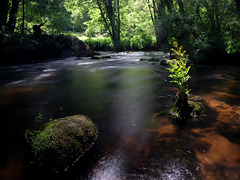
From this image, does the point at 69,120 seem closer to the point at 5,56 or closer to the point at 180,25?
the point at 180,25

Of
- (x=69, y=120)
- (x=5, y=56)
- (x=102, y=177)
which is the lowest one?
(x=102, y=177)

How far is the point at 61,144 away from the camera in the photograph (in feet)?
8.23

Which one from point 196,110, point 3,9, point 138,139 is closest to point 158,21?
point 196,110

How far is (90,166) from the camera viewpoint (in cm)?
243

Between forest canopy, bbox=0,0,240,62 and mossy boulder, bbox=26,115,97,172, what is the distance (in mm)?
7744

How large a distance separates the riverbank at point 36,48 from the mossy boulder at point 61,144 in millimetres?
14141

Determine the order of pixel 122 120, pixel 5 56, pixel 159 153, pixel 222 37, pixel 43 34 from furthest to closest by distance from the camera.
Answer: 1. pixel 43 34
2. pixel 5 56
3. pixel 222 37
4. pixel 122 120
5. pixel 159 153

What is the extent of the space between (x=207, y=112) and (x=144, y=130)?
5.59 ft

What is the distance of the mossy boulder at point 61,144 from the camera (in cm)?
239

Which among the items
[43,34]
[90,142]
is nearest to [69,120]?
[90,142]

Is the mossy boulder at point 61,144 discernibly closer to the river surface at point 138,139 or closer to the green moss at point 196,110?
the river surface at point 138,139

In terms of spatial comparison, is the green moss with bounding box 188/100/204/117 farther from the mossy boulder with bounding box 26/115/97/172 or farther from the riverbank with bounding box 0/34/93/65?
the riverbank with bounding box 0/34/93/65

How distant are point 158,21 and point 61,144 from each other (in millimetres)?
11860

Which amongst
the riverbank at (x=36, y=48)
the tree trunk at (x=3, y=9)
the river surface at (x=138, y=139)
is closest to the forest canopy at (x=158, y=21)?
the tree trunk at (x=3, y=9)
